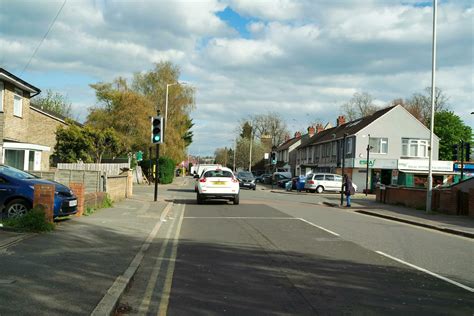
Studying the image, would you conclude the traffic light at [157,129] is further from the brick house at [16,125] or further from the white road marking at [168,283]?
the white road marking at [168,283]

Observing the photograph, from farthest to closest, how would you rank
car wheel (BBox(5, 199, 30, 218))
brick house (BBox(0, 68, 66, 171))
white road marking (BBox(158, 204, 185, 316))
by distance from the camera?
brick house (BBox(0, 68, 66, 171)) < car wheel (BBox(5, 199, 30, 218)) < white road marking (BBox(158, 204, 185, 316))

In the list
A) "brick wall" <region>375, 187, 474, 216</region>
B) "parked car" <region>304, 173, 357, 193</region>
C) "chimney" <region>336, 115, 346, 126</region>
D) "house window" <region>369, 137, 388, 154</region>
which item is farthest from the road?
"chimney" <region>336, 115, 346, 126</region>

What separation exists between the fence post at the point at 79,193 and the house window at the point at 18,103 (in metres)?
13.2

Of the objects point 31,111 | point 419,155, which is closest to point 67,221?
point 31,111

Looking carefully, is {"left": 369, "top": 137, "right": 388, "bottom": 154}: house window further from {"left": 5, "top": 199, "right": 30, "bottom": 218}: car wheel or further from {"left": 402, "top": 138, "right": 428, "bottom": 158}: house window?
{"left": 5, "top": 199, "right": 30, "bottom": 218}: car wheel

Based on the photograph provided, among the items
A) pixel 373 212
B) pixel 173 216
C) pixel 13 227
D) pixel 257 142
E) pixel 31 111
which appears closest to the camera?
pixel 13 227

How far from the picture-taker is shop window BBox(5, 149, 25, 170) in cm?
2359

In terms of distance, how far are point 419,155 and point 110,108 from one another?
32.3m

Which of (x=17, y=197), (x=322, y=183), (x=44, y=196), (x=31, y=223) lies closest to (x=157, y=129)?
Answer: (x=17, y=197)

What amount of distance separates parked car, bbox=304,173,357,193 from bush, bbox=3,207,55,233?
3284 cm

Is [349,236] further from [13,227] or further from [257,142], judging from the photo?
[257,142]

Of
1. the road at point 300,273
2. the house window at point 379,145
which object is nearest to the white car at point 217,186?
the road at point 300,273

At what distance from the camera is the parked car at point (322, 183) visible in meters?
41.9

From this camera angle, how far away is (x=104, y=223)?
43.5 ft
